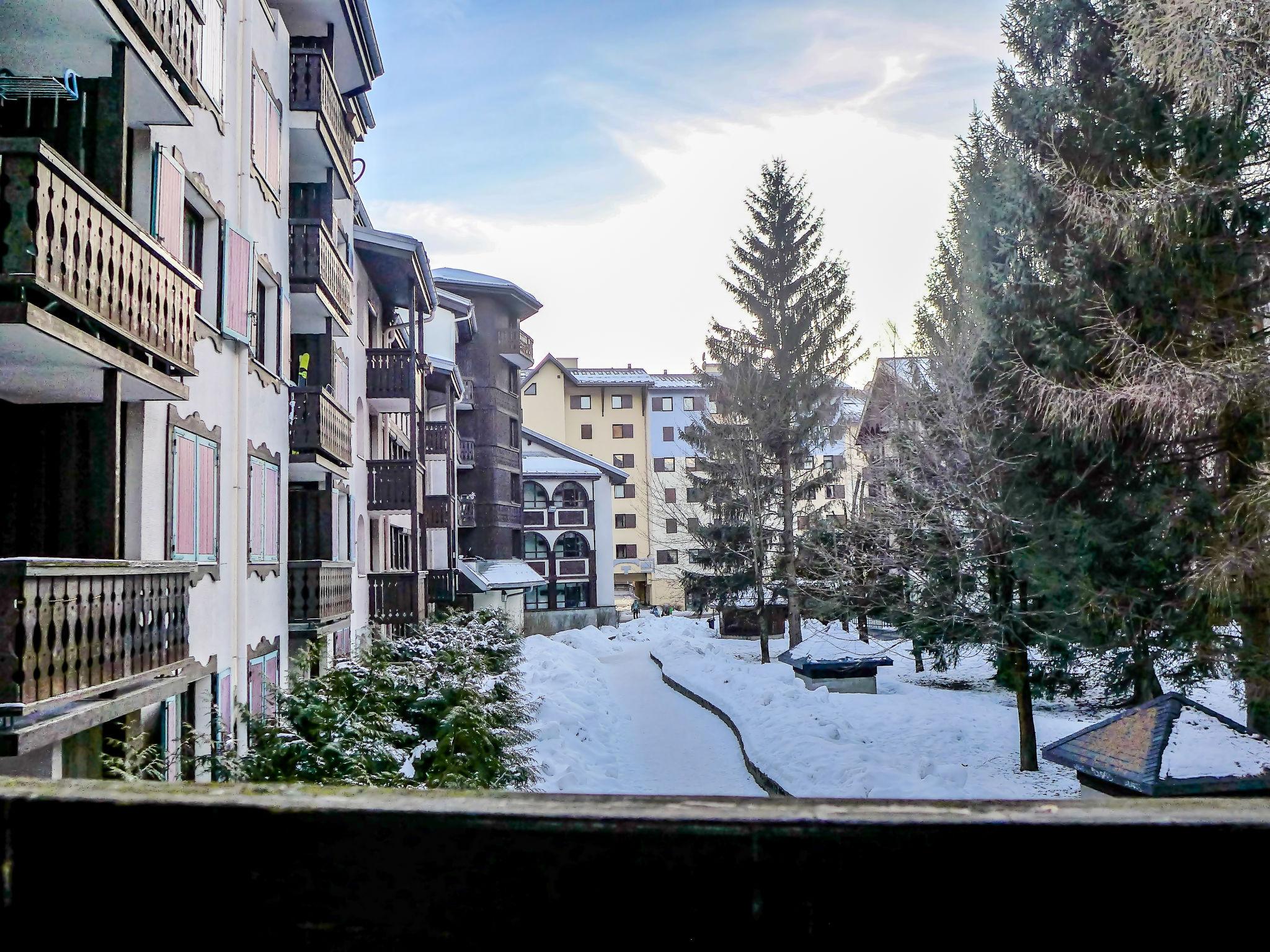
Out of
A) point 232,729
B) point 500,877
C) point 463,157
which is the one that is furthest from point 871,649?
point 500,877

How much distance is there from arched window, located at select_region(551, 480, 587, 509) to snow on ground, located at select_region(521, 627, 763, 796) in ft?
80.2

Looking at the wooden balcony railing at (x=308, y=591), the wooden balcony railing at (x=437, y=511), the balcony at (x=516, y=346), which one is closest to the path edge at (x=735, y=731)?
the wooden balcony railing at (x=308, y=591)

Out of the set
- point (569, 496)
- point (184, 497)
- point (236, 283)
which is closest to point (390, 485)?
point (236, 283)

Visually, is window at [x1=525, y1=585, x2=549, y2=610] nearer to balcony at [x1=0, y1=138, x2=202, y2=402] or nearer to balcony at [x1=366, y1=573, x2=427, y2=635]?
balcony at [x1=366, y1=573, x2=427, y2=635]

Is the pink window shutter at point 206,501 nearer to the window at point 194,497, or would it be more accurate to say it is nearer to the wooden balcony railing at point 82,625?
the window at point 194,497

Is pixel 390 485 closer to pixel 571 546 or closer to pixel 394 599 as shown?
pixel 394 599

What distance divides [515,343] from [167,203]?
37.2 metres

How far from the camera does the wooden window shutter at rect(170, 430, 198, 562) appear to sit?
9.52 meters

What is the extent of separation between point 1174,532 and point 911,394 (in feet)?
18.0

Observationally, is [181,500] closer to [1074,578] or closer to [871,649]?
[1074,578]

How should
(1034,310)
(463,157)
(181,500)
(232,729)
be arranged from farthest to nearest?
(463,157) → (1034,310) → (232,729) → (181,500)

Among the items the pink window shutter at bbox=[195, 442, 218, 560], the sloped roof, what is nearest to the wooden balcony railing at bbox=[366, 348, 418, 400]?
the pink window shutter at bbox=[195, 442, 218, 560]

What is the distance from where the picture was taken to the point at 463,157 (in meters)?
16.8

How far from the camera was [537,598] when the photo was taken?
173 feet
